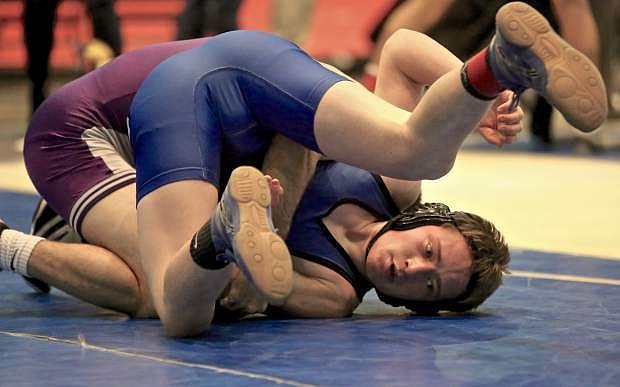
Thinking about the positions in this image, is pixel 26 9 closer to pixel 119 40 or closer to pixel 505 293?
pixel 119 40

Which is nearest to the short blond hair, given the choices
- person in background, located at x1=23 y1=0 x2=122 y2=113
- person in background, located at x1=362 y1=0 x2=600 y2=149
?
person in background, located at x1=362 y1=0 x2=600 y2=149

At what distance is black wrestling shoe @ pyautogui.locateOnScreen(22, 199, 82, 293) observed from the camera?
3.43 metres

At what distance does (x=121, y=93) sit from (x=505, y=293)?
1110mm

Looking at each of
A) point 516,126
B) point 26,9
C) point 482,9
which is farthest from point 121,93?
point 26,9

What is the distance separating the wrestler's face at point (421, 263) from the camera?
117 inches

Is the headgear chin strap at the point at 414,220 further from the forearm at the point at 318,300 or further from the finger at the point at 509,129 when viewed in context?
the finger at the point at 509,129

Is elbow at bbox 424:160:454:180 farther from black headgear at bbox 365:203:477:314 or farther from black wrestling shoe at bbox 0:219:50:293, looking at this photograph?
black wrestling shoe at bbox 0:219:50:293

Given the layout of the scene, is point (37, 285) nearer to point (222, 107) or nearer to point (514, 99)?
point (222, 107)

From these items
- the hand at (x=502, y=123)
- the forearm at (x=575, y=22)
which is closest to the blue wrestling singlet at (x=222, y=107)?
the hand at (x=502, y=123)

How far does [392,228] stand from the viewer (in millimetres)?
3049

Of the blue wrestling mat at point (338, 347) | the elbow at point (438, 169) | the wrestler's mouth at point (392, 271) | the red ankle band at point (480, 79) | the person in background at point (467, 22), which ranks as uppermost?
the person in background at point (467, 22)

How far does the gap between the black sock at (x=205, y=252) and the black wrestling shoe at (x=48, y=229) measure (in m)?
0.84

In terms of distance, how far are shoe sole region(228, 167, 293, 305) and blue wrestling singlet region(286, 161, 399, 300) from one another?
1.91 ft

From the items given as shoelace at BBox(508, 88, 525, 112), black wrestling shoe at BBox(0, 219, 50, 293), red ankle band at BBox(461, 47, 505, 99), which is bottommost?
black wrestling shoe at BBox(0, 219, 50, 293)
